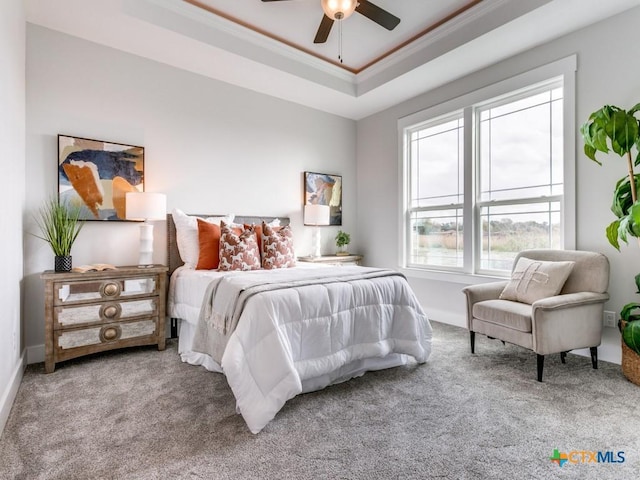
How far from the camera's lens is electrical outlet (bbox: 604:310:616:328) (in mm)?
2742

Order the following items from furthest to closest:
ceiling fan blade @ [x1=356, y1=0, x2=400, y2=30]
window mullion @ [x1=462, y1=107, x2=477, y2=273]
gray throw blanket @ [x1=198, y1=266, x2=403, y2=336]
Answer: window mullion @ [x1=462, y1=107, x2=477, y2=273] → ceiling fan blade @ [x1=356, y1=0, x2=400, y2=30] → gray throw blanket @ [x1=198, y1=266, x2=403, y2=336]

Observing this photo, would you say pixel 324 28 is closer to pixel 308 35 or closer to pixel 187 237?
pixel 308 35

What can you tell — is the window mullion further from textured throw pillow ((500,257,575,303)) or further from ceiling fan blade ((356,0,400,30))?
ceiling fan blade ((356,0,400,30))

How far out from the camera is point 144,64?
3.45 metres

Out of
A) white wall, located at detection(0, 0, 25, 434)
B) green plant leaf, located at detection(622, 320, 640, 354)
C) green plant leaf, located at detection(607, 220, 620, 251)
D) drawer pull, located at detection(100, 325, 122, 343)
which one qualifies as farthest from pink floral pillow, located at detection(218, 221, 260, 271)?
green plant leaf, located at detection(622, 320, 640, 354)

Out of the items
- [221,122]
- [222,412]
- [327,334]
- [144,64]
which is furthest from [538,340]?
[144,64]

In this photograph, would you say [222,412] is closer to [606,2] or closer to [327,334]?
[327,334]

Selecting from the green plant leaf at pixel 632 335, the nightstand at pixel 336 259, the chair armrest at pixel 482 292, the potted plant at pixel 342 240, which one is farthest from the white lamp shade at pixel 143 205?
the green plant leaf at pixel 632 335

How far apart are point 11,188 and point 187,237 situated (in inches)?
54.6

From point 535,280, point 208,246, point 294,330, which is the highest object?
point 208,246

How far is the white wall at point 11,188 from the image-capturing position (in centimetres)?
192

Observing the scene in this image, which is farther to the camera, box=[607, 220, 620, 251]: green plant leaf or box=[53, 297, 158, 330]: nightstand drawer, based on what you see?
box=[53, 297, 158, 330]: nightstand drawer

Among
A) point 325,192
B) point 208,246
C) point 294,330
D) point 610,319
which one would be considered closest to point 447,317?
point 610,319

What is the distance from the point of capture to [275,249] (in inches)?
131
